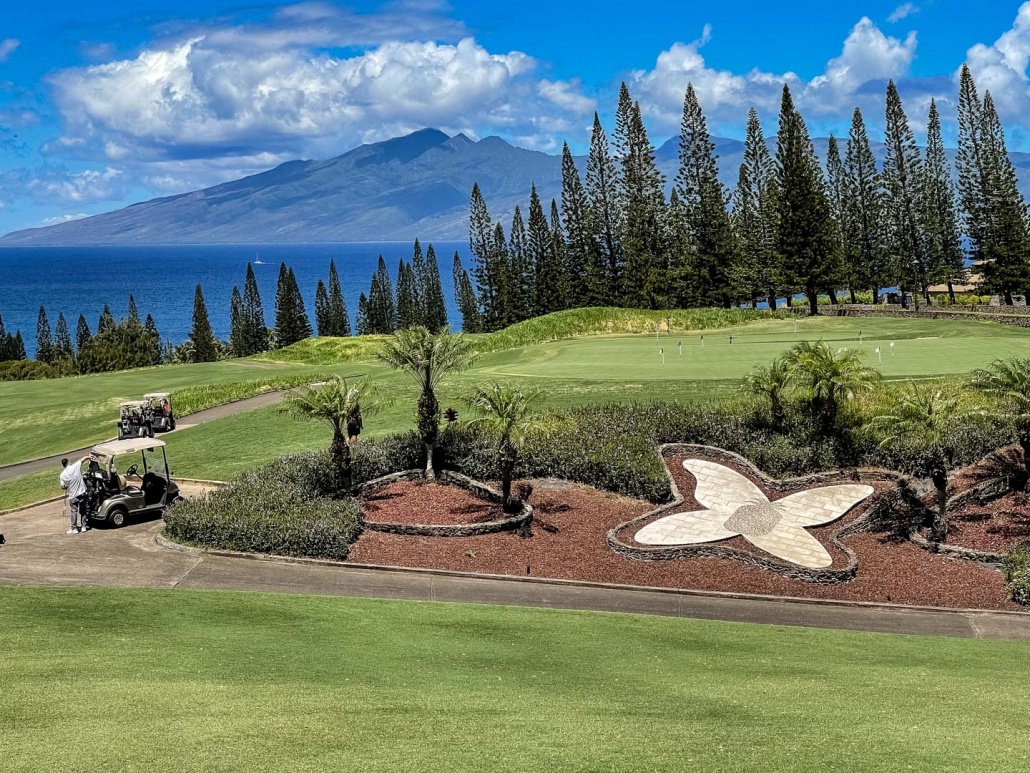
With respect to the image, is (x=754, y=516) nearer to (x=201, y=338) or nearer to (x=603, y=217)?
(x=603, y=217)

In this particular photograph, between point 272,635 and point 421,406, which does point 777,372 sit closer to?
point 421,406

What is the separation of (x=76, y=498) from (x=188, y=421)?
14.7 m

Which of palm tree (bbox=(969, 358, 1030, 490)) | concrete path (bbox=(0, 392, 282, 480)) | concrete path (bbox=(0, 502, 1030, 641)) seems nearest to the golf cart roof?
concrete path (bbox=(0, 502, 1030, 641))

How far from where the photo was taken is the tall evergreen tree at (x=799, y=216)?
212 feet

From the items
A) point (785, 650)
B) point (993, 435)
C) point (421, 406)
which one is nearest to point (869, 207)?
point (993, 435)

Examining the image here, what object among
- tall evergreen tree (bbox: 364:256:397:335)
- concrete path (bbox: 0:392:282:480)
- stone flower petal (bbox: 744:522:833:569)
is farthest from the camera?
tall evergreen tree (bbox: 364:256:397:335)

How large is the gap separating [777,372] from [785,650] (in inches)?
526

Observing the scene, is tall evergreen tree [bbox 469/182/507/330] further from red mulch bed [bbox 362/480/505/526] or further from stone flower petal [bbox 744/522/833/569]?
stone flower petal [bbox 744/522/833/569]

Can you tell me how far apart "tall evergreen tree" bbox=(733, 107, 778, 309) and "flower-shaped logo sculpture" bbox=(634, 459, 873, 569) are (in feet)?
162

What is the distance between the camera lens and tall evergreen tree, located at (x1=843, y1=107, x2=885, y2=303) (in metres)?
78.2

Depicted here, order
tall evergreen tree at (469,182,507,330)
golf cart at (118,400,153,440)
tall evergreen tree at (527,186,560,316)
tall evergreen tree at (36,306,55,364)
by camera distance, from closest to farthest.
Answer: golf cart at (118,400,153,440) < tall evergreen tree at (527,186,560,316) < tall evergreen tree at (469,182,507,330) < tall evergreen tree at (36,306,55,364)

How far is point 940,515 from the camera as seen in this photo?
64.1ft

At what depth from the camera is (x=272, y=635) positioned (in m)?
11.6

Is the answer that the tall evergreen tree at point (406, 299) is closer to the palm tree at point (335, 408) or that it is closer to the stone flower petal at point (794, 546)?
the palm tree at point (335, 408)
